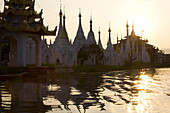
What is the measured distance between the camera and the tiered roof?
21.6 m

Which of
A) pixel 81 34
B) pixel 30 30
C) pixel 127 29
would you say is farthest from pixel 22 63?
pixel 127 29

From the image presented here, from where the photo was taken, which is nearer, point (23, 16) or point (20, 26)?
point (20, 26)

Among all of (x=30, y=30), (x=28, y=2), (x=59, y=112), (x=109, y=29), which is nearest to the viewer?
(x=59, y=112)

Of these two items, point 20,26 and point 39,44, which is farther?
point 39,44

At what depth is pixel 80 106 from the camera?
699cm

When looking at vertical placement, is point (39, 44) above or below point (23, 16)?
below

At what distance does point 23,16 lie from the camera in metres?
22.2

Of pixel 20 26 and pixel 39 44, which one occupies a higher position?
pixel 20 26

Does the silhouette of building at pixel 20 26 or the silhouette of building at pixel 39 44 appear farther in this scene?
the silhouette of building at pixel 39 44

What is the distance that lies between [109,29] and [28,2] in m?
39.7

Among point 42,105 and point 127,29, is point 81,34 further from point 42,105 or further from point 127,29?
point 42,105

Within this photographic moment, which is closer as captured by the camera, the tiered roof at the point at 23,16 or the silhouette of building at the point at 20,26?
the silhouette of building at the point at 20,26

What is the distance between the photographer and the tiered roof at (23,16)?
70.8ft

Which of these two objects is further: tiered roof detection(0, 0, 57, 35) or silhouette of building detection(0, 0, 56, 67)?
tiered roof detection(0, 0, 57, 35)
